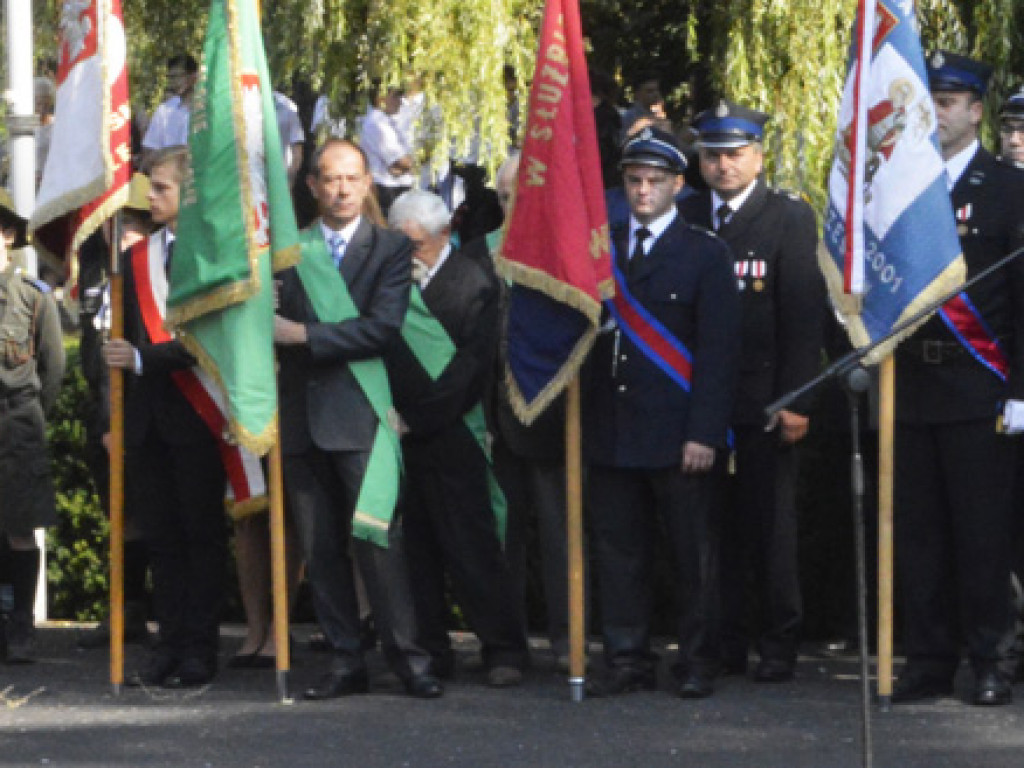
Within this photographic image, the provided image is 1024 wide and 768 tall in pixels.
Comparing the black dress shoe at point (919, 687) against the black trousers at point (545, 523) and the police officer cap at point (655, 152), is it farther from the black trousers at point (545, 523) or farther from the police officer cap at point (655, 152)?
the police officer cap at point (655, 152)

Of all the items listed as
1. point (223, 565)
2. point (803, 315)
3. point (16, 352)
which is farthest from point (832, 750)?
point (16, 352)

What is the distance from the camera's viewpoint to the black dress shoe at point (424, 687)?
9.80m

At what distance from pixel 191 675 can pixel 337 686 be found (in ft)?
2.40

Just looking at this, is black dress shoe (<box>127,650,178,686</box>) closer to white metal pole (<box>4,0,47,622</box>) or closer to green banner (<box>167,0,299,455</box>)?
green banner (<box>167,0,299,455</box>)

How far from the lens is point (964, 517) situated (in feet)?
31.1

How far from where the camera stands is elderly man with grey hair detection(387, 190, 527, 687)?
10156 mm

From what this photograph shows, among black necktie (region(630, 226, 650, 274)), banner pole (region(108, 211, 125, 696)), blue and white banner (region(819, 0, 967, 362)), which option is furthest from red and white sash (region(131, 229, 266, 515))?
blue and white banner (region(819, 0, 967, 362))

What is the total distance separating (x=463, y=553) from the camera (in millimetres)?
10250

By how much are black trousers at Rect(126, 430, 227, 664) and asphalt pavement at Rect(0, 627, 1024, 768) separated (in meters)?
0.28

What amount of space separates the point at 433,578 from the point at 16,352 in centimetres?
225

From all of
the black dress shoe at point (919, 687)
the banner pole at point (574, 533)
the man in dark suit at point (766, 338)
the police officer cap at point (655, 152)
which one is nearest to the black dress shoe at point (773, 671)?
the man in dark suit at point (766, 338)

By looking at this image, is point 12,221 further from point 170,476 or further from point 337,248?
point 337,248

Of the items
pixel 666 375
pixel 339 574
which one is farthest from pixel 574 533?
pixel 339 574

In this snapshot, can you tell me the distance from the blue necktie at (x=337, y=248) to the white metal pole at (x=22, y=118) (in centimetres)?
307
